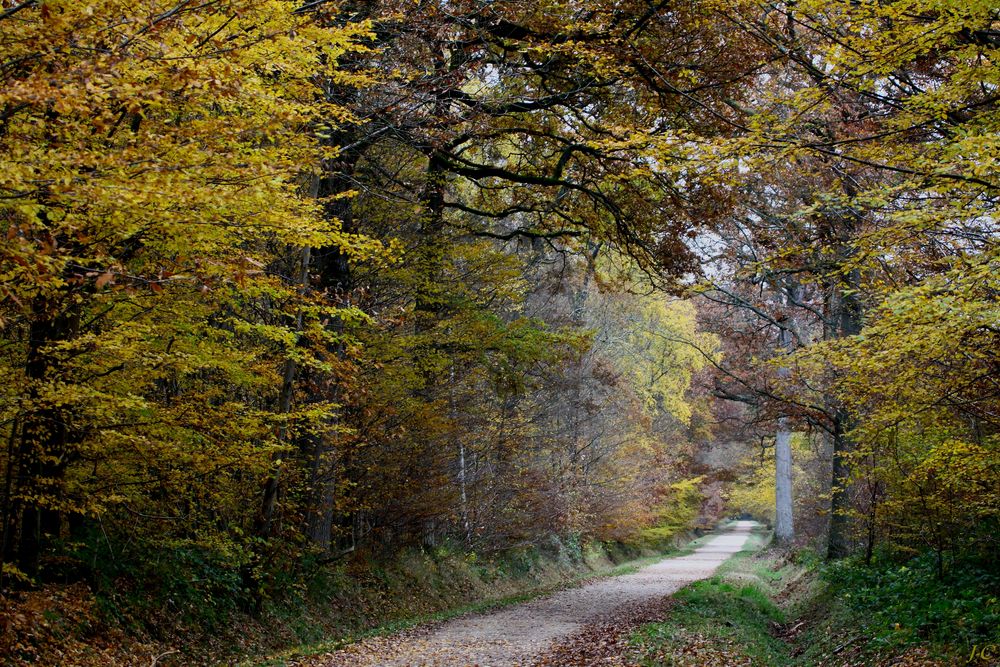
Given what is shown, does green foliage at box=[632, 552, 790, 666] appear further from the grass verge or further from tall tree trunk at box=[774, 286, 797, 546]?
tall tree trunk at box=[774, 286, 797, 546]

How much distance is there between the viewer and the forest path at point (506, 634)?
30.0 feet

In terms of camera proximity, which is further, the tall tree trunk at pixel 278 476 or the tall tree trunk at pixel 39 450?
the tall tree trunk at pixel 278 476

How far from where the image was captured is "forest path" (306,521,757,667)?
9.15 m

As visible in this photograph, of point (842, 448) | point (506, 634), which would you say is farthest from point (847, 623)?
point (842, 448)

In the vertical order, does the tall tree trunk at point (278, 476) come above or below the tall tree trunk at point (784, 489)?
above

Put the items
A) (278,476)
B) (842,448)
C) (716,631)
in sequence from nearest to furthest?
(716,631) < (278,476) < (842,448)

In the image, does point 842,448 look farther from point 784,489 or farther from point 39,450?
point 39,450

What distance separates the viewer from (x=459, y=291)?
15.2 meters

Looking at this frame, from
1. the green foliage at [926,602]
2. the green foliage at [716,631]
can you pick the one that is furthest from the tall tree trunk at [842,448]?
the green foliage at [926,602]

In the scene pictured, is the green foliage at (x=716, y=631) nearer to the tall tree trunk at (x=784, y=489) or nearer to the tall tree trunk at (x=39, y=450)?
the tall tree trunk at (x=39, y=450)

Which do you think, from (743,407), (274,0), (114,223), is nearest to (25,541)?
(114,223)

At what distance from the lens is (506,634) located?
11477 millimetres

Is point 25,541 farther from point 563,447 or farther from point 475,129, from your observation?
point 563,447

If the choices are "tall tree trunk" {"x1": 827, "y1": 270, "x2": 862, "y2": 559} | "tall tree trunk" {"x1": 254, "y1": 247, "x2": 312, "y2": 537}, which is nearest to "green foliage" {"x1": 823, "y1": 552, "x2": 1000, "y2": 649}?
"tall tree trunk" {"x1": 827, "y1": 270, "x2": 862, "y2": 559}
